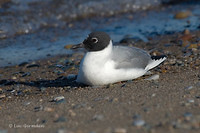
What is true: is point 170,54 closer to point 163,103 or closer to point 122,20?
point 163,103

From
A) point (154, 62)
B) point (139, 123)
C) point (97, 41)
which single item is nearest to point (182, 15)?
point (154, 62)

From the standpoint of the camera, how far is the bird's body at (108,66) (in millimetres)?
5641

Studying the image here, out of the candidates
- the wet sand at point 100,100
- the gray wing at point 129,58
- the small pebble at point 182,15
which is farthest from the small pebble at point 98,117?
the small pebble at point 182,15

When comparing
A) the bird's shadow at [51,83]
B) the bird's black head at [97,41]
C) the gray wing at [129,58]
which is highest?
the bird's black head at [97,41]

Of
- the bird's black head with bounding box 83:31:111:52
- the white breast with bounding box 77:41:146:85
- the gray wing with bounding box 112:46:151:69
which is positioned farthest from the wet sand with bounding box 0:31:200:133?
the bird's black head with bounding box 83:31:111:52

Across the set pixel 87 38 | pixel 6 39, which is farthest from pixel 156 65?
pixel 6 39

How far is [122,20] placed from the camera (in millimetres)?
12570

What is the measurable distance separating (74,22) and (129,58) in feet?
22.7

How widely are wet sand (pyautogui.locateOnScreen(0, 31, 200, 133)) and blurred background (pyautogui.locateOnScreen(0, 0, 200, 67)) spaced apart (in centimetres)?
180

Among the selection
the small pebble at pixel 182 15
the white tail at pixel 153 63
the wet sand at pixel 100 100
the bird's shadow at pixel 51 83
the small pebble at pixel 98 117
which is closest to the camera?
the wet sand at pixel 100 100

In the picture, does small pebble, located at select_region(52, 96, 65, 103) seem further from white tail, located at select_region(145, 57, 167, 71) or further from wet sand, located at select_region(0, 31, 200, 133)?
white tail, located at select_region(145, 57, 167, 71)

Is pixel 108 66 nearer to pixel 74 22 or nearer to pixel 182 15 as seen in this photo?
pixel 182 15

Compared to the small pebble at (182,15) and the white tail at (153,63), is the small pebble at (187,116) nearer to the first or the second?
the white tail at (153,63)

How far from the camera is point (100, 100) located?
5.06 meters
